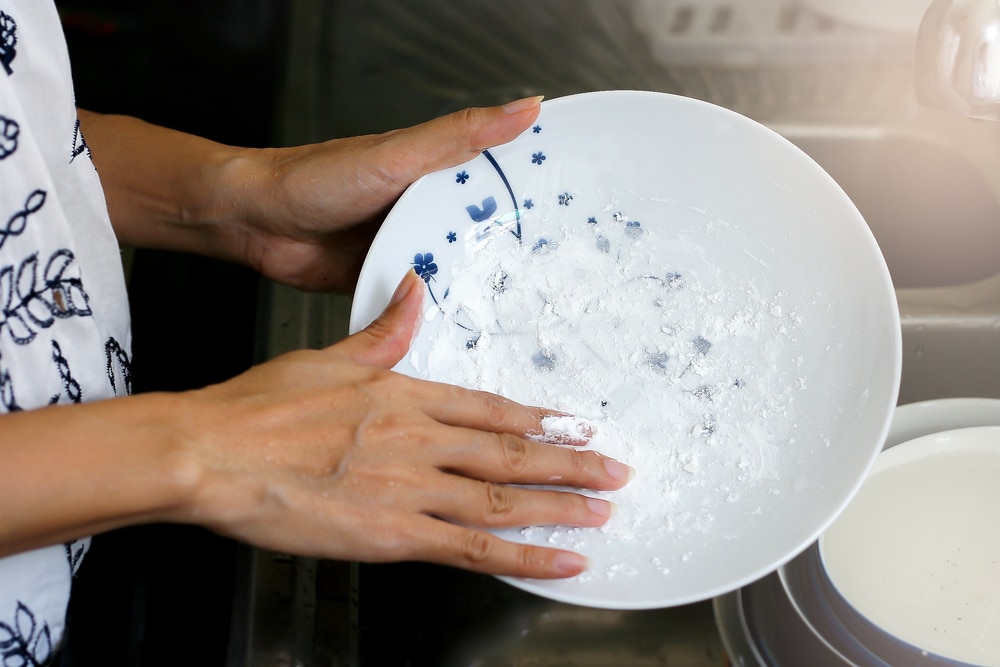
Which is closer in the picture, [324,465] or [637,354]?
[324,465]

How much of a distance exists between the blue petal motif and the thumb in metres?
0.12

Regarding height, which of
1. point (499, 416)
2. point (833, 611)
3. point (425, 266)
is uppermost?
point (425, 266)

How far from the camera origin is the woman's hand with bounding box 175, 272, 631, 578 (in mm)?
429

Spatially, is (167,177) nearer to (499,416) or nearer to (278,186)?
(278,186)

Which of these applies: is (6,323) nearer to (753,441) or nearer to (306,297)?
(306,297)

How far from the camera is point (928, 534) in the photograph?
63 centimetres

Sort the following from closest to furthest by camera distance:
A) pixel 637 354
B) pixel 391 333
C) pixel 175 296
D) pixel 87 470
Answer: pixel 87 470 → pixel 391 333 → pixel 637 354 → pixel 175 296

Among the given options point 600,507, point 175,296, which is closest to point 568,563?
point 600,507

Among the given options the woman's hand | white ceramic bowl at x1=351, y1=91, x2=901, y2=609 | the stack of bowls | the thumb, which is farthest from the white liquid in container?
the thumb

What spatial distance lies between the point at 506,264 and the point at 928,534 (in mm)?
397

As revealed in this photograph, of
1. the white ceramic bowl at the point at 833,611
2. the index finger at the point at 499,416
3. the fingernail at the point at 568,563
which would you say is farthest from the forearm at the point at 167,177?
the white ceramic bowl at the point at 833,611

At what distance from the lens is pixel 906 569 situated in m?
0.61

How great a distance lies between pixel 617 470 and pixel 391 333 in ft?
0.58

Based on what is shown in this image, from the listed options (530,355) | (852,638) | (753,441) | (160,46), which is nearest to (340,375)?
(530,355)
